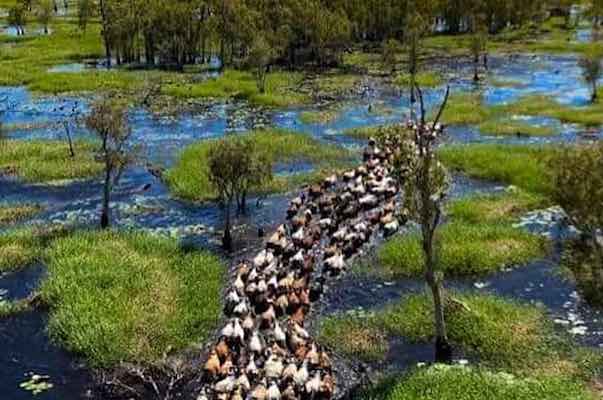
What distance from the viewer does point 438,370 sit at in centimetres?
2959

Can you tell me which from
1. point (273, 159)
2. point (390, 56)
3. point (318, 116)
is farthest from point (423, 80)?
point (273, 159)

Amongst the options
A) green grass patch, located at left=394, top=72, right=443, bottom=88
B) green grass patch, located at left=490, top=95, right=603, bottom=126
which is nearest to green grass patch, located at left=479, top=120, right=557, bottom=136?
green grass patch, located at left=490, top=95, right=603, bottom=126

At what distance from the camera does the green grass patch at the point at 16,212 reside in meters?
50.3

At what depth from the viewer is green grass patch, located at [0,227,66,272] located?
4241 cm

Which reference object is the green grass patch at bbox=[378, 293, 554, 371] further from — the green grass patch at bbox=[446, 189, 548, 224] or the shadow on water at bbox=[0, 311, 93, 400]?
the shadow on water at bbox=[0, 311, 93, 400]

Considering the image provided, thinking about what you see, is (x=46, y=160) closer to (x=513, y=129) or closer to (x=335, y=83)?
(x=513, y=129)

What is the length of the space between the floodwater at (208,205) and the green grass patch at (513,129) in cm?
124

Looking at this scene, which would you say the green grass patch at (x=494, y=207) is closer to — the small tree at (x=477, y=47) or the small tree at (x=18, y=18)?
the small tree at (x=477, y=47)

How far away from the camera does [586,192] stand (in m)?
26.7

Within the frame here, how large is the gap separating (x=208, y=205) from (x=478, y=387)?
29087 mm

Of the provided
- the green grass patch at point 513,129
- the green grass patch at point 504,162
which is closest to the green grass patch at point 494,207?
the green grass patch at point 504,162

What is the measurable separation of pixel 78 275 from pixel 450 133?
44.5 metres

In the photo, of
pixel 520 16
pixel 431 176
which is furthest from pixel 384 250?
pixel 520 16

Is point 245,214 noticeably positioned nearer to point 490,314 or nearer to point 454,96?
point 490,314
